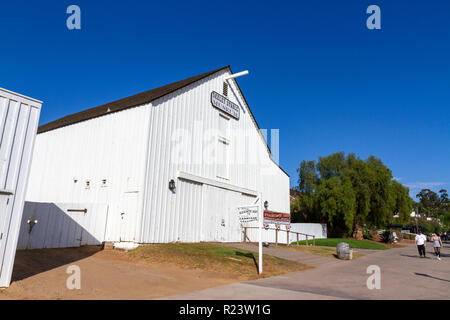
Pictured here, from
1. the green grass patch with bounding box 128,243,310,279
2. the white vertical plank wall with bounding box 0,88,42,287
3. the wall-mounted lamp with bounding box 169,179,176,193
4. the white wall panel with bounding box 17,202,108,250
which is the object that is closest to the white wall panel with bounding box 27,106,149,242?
the white wall panel with bounding box 17,202,108,250

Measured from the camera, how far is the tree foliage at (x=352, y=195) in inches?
1334

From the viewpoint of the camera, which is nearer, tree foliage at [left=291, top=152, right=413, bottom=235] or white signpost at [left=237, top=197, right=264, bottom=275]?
white signpost at [left=237, top=197, right=264, bottom=275]

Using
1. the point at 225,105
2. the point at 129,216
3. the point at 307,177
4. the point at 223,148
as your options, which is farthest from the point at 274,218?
the point at 307,177

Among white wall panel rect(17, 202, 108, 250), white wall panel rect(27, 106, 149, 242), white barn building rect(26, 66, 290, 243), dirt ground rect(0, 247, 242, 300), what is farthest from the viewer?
white barn building rect(26, 66, 290, 243)

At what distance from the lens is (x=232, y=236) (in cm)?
1838

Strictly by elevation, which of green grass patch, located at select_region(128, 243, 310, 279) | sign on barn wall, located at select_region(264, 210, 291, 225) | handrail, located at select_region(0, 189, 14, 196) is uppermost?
handrail, located at select_region(0, 189, 14, 196)

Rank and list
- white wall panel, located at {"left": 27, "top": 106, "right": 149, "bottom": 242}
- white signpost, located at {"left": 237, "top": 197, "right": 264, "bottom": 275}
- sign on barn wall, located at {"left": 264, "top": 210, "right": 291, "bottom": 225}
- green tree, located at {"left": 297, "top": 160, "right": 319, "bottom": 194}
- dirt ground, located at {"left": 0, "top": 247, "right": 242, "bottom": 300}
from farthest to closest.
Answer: green tree, located at {"left": 297, "top": 160, "right": 319, "bottom": 194} < white wall panel, located at {"left": 27, "top": 106, "right": 149, "bottom": 242} < sign on barn wall, located at {"left": 264, "top": 210, "right": 291, "bottom": 225} < white signpost, located at {"left": 237, "top": 197, "right": 264, "bottom": 275} < dirt ground, located at {"left": 0, "top": 247, "right": 242, "bottom": 300}

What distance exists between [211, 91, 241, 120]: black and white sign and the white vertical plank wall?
38.6 feet

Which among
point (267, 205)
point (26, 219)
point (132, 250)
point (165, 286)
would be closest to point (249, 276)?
point (165, 286)

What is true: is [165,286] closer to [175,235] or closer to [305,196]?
[175,235]

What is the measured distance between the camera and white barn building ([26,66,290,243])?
13664 millimetres

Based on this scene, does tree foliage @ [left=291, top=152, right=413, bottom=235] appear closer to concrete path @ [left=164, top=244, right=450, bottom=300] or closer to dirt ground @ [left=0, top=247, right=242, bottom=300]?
concrete path @ [left=164, top=244, right=450, bottom=300]

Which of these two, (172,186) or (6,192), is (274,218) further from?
(6,192)
